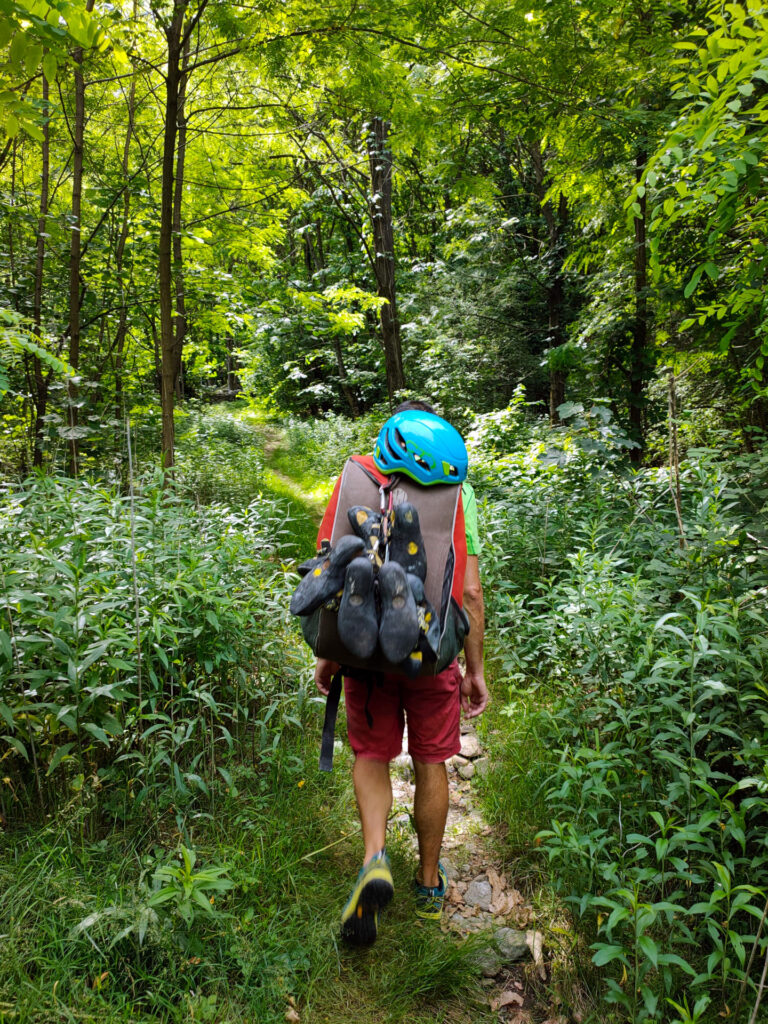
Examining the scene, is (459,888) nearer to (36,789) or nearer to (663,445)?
(36,789)

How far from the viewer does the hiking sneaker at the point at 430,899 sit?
2365 millimetres

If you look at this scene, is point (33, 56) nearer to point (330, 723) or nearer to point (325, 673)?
point (325, 673)

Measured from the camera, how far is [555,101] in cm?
442

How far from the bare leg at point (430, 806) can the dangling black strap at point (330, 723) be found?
0.37 meters

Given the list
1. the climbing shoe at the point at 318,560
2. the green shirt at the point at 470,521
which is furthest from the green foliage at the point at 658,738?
the climbing shoe at the point at 318,560

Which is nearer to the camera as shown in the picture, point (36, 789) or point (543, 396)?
point (36, 789)

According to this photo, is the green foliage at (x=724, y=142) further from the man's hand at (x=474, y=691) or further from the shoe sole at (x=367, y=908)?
the shoe sole at (x=367, y=908)

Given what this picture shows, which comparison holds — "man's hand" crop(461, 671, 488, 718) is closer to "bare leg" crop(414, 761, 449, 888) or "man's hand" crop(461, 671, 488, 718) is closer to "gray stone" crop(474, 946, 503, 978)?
"bare leg" crop(414, 761, 449, 888)

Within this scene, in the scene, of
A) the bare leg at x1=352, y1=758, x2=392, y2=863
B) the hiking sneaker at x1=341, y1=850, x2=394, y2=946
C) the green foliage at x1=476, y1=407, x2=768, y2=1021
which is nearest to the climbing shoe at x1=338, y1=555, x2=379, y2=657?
the bare leg at x1=352, y1=758, x2=392, y2=863

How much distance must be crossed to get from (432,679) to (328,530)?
2.43ft

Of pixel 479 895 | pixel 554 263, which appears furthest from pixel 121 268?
pixel 554 263

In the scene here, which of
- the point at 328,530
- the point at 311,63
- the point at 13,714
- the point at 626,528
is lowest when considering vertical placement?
the point at 13,714

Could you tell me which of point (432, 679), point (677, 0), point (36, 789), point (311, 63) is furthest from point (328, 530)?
point (677, 0)

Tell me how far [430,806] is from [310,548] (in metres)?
4.22
